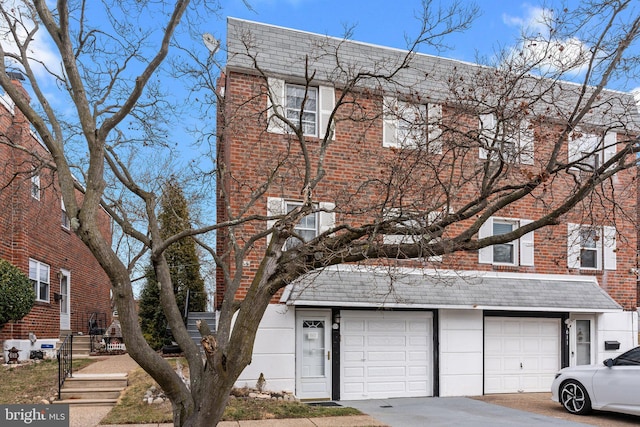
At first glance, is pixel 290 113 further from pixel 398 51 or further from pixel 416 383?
pixel 416 383

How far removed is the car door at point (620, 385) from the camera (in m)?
10.3

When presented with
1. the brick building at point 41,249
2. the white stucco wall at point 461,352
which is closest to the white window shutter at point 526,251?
the white stucco wall at point 461,352

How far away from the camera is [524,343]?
14.9 metres

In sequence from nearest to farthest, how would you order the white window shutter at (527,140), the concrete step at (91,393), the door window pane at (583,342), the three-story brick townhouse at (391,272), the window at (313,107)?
1. the white window shutter at (527,140)
2. the concrete step at (91,393)
3. the three-story brick townhouse at (391,272)
4. the window at (313,107)
5. the door window pane at (583,342)

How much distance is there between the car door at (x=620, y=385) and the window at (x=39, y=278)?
14.9m

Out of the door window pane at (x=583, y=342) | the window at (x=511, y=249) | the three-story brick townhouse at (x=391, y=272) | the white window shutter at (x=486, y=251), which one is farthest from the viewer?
the door window pane at (x=583, y=342)

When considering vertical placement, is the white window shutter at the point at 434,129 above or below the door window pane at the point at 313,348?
above

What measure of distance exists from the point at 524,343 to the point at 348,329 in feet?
16.5

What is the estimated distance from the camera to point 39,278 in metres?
17.2

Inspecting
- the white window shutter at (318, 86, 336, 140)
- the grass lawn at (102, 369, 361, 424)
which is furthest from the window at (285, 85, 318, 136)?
the grass lawn at (102, 369, 361, 424)

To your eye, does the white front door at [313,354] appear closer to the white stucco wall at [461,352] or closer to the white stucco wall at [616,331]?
the white stucco wall at [461,352]

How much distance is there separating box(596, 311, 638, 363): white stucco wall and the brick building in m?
14.2

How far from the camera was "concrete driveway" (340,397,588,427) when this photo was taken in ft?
33.5

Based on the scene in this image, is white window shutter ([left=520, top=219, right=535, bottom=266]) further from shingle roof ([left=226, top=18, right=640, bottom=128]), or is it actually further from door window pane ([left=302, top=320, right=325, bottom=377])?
door window pane ([left=302, top=320, right=325, bottom=377])
